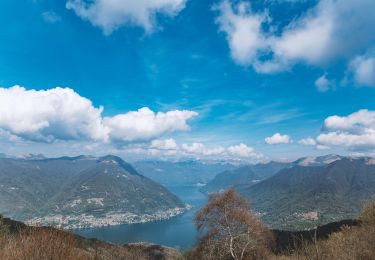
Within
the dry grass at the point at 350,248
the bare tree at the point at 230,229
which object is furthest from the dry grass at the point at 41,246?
the bare tree at the point at 230,229

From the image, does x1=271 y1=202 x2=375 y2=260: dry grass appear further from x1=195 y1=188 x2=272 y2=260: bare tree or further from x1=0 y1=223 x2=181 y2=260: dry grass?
x1=195 y1=188 x2=272 y2=260: bare tree

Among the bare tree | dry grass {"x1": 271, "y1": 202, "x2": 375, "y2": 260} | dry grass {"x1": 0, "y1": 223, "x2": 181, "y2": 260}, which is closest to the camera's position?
dry grass {"x1": 0, "y1": 223, "x2": 181, "y2": 260}

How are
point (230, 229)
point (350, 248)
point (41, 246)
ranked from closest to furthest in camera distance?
1. point (41, 246)
2. point (350, 248)
3. point (230, 229)

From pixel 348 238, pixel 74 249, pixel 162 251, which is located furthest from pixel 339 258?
pixel 162 251

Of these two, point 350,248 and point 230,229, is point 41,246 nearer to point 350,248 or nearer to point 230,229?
point 350,248

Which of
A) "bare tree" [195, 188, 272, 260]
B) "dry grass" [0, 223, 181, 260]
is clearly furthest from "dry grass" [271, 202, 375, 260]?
"bare tree" [195, 188, 272, 260]

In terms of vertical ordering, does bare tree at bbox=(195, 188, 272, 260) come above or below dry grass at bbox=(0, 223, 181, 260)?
below

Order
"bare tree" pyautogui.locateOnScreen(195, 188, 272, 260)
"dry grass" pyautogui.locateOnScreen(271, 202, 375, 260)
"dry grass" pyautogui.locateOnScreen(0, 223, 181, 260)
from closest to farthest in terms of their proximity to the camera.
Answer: "dry grass" pyautogui.locateOnScreen(0, 223, 181, 260) → "dry grass" pyautogui.locateOnScreen(271, 202, 375, 260) → "bare tree" pyautogui.locateOnScreen(195, 188, 272, 260)

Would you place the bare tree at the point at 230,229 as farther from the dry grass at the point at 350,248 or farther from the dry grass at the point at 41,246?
the dry grass at the point at 41,246

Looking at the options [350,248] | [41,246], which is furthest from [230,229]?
[41,246]
